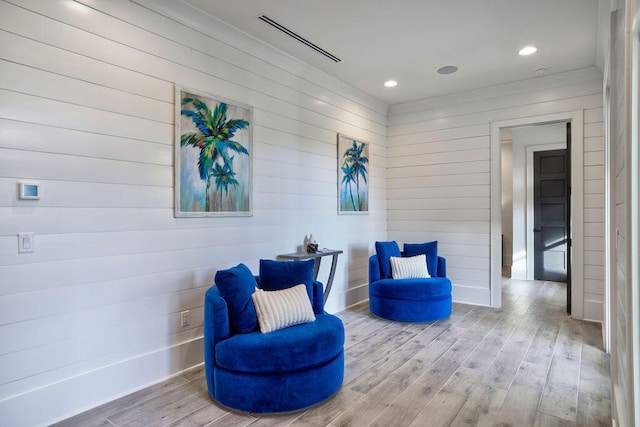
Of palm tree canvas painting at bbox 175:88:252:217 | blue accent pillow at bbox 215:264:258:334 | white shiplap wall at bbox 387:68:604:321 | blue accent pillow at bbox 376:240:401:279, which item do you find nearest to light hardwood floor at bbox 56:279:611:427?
blue accent pillow at bbox 215:264:258:334

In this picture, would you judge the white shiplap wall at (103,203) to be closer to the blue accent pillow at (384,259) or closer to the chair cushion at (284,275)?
the chair cushion at (284,275)

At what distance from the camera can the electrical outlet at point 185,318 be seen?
291cm

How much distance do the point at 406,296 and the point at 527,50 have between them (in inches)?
112

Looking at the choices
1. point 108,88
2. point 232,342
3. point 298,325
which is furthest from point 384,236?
point 108,88

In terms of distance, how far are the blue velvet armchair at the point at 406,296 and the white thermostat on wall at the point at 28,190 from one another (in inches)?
128

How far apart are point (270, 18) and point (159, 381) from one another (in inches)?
118

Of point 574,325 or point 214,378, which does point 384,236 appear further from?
point 214,378

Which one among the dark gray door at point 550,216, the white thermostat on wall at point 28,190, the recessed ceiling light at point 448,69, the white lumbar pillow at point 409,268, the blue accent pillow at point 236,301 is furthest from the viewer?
the dark gray door at point 550,216

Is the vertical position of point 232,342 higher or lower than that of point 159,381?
higher

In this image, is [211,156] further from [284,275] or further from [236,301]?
[236,301]

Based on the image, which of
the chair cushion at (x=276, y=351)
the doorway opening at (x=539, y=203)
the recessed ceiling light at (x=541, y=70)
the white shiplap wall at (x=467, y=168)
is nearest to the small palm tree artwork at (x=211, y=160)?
the chair cushion at (x=276, y=351)

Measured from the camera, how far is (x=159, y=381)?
272cm

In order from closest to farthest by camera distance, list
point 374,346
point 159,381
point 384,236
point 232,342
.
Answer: point 232,342 → point 159,381 → point 374,346 → point 384,236

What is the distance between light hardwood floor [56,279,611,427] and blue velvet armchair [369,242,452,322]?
13 centimetres
